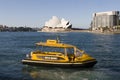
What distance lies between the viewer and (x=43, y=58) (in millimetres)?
39125

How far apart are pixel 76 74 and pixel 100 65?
7.48 meters

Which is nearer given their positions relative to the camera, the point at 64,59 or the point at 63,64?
the point at 63,64

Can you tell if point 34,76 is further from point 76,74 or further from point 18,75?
point 76,74

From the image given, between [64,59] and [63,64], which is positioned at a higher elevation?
[64,59]

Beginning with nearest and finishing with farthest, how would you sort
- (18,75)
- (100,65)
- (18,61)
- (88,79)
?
(88,79)
(18,75)
(100,65)
(18,61)

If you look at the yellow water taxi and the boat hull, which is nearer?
the boat hull

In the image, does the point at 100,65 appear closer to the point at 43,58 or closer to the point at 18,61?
the point at 43,58

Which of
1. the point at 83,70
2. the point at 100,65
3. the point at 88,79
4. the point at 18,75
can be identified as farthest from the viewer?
the point at 100,65

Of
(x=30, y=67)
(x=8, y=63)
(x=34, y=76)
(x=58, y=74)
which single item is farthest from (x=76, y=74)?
(x=8, y=63)

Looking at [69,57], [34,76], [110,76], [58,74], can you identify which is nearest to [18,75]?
[34,76]

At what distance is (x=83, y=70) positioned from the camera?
3728cm

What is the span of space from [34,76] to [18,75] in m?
1.82

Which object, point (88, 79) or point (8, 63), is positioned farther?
point (8, 63)

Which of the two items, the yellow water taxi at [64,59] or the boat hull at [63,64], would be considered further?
the yellow water taxi at [64,59]
